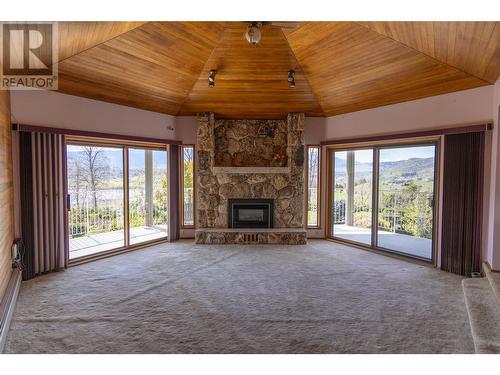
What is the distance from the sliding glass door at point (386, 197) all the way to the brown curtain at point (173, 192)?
3.46 metres

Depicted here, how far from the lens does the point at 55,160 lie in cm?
445

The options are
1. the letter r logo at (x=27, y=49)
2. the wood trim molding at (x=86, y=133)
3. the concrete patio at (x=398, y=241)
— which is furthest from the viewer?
the concrete patio at (x=398, y=241)

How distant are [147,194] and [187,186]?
0.90m

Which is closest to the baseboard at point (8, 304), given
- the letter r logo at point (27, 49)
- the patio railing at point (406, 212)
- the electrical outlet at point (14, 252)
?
the electrical outlet at point (14, 252)

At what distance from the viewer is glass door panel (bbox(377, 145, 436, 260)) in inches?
196

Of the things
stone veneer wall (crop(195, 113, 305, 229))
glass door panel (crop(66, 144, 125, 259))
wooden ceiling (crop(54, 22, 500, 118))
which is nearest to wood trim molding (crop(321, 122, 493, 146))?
wooden ceiling (crop(54, 22, 500, 118))

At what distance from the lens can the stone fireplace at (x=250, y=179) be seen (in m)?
6.34

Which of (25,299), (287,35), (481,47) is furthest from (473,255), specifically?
(25,299)

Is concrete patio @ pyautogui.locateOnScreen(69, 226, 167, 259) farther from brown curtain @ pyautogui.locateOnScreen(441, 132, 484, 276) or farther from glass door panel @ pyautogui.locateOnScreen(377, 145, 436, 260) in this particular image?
brown curtain @ pyautogui.locateOnScreen(441, 132, 484, 276)

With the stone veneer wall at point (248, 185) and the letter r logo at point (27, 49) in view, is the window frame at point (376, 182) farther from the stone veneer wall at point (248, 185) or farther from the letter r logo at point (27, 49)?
the letter r logo at point (27, 49)

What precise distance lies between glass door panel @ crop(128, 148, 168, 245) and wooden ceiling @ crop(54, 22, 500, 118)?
105cm

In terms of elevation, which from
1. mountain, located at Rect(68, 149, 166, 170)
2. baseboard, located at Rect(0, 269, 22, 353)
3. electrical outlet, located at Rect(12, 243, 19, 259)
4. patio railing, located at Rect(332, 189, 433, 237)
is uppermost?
mountain, located at Rect(68, 149, 166, 170)

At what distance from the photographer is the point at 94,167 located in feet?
17.3

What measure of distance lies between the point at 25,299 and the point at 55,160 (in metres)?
2.01
